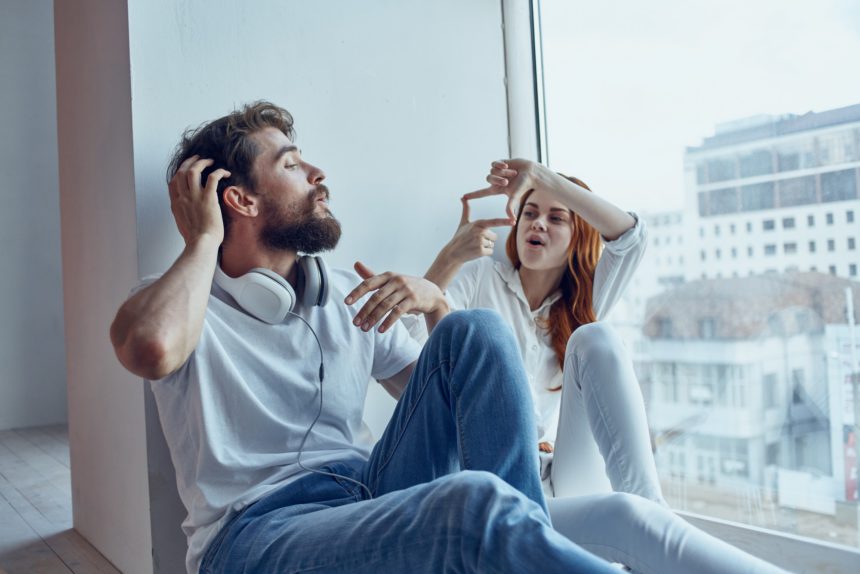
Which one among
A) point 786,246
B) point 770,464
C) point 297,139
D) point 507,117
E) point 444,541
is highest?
point 507,117

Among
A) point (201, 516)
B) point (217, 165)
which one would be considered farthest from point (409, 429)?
point (217, 165)

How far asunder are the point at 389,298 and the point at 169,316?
0.45 metres

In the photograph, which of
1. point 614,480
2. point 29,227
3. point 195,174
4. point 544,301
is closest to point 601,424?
point 614,480

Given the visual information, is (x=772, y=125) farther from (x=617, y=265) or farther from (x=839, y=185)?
(x=617, y=265)

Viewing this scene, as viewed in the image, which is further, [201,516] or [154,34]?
[154,34]

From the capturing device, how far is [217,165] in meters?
1.55

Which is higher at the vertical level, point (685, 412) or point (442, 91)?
point (442, 91)

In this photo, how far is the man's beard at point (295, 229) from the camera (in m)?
1.56

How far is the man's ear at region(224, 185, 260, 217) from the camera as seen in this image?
1.56 metres

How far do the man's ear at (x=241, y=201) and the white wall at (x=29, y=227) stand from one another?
342 cm

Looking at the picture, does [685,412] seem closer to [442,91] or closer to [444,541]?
[442,91]

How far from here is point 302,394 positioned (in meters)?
1.44

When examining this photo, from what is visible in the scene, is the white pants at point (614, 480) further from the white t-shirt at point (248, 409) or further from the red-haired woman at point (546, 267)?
the white t-shirt at point (248, 409)

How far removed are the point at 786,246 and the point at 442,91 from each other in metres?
1.00
